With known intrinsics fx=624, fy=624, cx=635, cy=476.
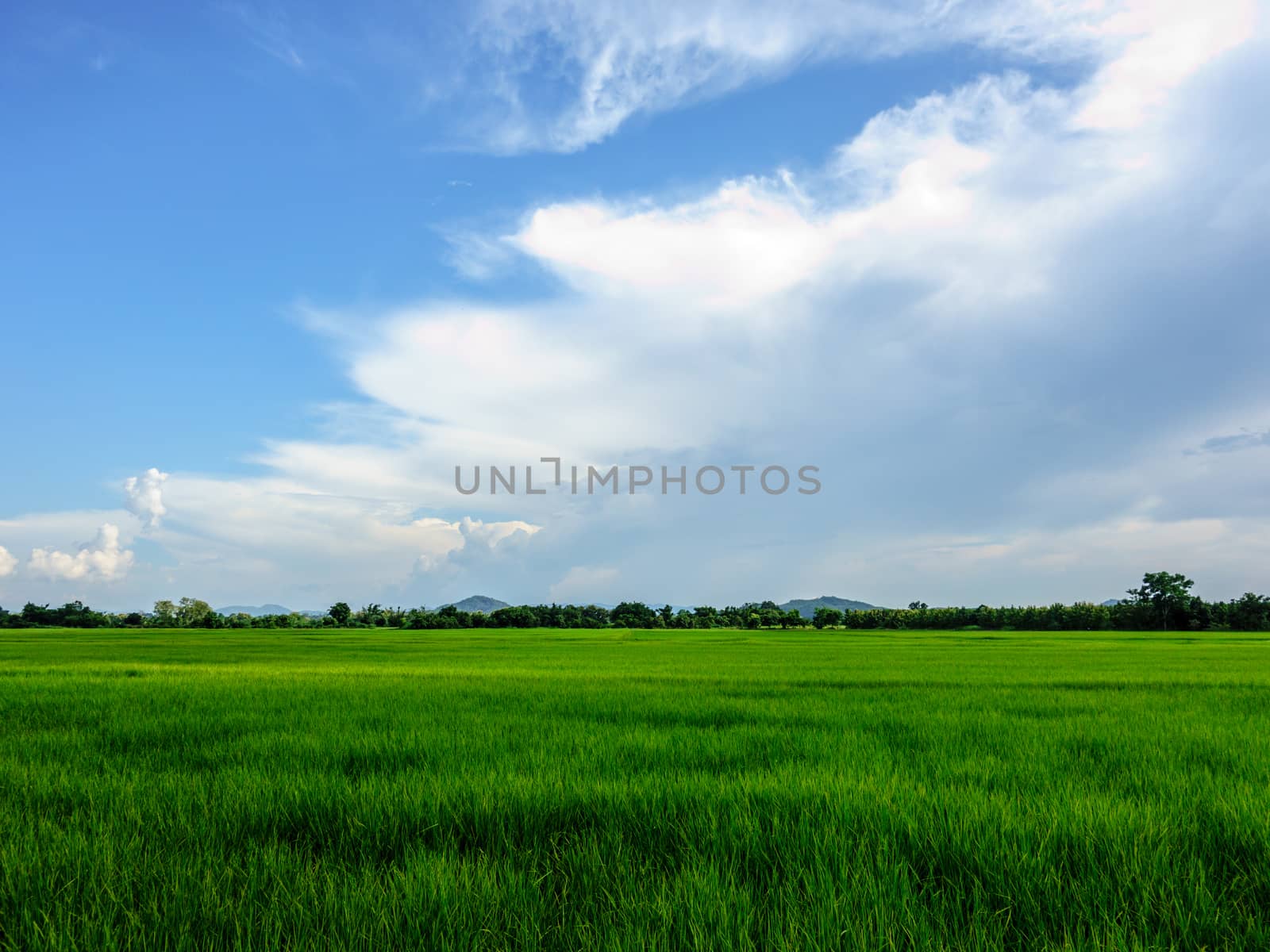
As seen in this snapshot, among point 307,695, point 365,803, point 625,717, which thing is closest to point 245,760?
point 365,803

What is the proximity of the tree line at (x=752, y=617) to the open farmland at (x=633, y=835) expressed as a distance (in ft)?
315

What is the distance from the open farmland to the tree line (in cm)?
9609

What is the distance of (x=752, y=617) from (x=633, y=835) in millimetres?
126635

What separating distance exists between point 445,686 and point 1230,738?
37.7 ft

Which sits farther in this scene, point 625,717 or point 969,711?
point 969,711

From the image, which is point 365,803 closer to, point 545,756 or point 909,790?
point 545,756

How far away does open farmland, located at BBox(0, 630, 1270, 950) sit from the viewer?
7.84 ft

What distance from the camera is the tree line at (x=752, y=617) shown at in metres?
95.1

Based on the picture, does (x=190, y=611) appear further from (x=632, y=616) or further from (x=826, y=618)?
(x=826, y=618)

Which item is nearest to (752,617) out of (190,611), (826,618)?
(826,618)

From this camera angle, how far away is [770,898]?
8.62 feet

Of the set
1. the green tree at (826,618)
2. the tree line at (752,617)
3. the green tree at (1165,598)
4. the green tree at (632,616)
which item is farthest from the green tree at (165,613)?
the green tree at (1165,598)

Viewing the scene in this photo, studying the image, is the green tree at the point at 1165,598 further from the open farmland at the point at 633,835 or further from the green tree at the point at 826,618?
the open farmland at the point at 633,835

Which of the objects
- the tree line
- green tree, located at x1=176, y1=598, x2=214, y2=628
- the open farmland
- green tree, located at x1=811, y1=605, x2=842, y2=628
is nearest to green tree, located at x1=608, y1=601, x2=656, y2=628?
the tree line
